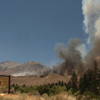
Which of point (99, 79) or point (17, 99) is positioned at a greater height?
point (99, 79)

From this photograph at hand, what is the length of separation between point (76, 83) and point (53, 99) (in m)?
143

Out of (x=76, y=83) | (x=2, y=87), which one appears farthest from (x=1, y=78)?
(x=76, y=83)

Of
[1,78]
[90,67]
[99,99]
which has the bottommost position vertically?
[99,99]

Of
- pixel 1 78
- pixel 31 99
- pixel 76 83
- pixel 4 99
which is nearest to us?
pixel 31 99

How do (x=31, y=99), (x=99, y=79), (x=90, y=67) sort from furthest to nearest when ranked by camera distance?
(x=90, y=67), (x=99, y=79), (x=31, y=99)

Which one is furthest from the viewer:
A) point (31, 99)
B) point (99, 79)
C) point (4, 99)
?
point (99, 79)

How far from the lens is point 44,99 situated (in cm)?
2808

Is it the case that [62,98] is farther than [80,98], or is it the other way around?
[80,98]

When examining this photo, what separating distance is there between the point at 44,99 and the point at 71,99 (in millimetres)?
2517

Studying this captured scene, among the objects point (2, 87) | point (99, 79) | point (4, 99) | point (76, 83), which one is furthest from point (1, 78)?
point (76, 83)

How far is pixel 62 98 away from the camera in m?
27.5

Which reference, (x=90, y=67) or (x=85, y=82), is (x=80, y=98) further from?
(x=90, y=67)

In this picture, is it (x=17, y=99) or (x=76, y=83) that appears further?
(x=76, y=83)

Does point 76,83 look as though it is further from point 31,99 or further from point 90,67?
point 31,99
